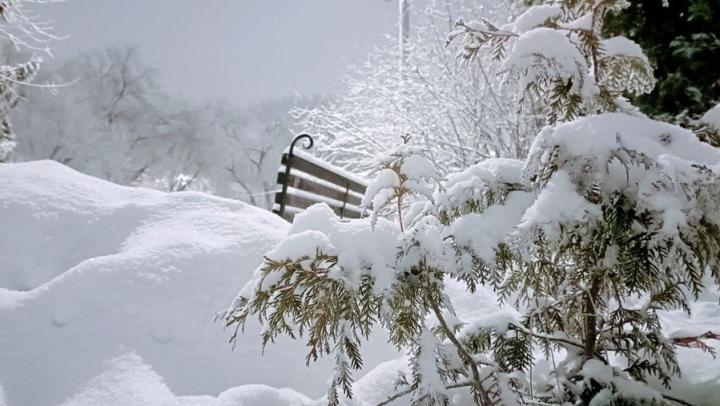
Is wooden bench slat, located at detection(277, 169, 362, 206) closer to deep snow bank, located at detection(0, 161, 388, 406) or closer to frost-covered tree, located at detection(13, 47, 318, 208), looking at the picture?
deep snow bank, located at detection(0, 161, 388, 406)

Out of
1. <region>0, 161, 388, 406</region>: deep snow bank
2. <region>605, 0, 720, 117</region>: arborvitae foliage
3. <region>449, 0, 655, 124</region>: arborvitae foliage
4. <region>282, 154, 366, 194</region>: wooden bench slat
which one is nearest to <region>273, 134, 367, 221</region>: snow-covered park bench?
<region>282, 154, 366, 194</region>: wooden bench slat

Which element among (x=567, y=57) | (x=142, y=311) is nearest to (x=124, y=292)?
(x=142, y=311)

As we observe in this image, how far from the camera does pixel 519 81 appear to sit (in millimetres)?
1456

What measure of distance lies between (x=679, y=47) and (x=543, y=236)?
170 inches

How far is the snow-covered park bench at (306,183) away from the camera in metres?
5.63

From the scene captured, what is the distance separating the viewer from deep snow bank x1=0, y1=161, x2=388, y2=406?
187 cm

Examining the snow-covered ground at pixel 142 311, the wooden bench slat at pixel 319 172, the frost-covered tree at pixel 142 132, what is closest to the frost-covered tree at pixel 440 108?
the wooden bench slat at pixel 319 172

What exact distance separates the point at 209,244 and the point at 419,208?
1542 mm

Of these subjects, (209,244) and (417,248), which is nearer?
(417,248)

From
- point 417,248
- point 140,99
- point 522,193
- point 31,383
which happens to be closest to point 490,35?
point 522,193

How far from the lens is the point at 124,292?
2.22m

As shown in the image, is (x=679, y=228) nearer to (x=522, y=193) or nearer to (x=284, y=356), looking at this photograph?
(x=522, y=193)

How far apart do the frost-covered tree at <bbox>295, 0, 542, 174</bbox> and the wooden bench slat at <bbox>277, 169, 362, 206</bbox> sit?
1.75ft

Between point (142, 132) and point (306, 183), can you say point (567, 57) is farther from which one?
point (142, 132)
